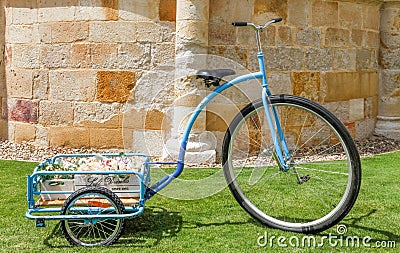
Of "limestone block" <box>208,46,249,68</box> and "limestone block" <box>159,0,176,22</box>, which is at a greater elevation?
"limestone block" <box>159,0,176,22</box>

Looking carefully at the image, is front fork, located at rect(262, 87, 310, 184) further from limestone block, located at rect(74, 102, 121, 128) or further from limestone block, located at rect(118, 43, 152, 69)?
limestone block, located at rect(74, 102, 121, 128)

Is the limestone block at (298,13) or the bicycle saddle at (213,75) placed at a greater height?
the limestone block at (298,13)

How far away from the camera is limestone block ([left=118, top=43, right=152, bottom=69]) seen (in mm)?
6484

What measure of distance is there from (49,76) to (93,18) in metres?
0.95

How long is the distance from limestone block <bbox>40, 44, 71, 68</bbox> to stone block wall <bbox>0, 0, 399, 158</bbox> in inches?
0.5

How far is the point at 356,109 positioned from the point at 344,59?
0.79 meters

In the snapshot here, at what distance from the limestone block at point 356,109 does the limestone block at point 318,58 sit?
773mm

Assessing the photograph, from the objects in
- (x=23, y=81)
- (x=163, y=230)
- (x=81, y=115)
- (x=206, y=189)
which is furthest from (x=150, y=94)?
(x=163, y=230)

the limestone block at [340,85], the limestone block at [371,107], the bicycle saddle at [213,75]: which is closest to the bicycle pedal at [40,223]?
the bicycle saddle at [213,75]

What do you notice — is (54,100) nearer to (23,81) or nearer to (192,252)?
(23,81)

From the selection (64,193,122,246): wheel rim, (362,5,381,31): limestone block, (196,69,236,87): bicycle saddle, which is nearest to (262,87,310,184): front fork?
(196,69,236,87): bicycle saddle

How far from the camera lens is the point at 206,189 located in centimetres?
455

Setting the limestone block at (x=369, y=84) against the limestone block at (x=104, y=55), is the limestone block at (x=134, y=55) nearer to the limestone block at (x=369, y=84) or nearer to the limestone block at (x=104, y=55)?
the limestone block at (x=104, y=55)

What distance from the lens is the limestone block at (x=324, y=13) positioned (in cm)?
700
